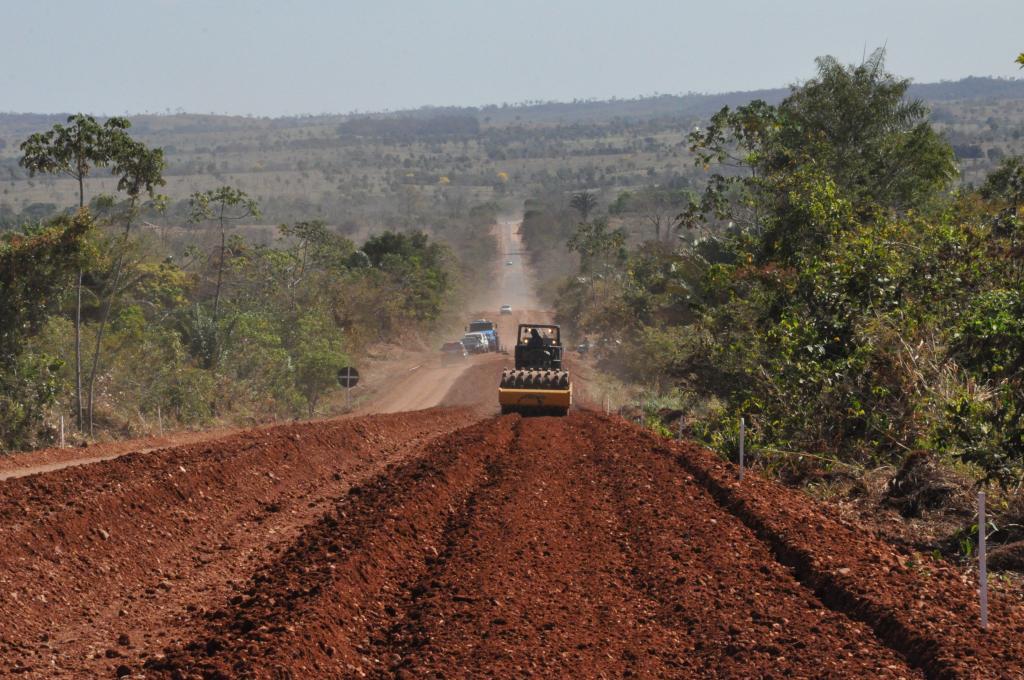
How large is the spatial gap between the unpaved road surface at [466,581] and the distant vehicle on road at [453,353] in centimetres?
4300

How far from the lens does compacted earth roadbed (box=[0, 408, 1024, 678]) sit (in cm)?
739

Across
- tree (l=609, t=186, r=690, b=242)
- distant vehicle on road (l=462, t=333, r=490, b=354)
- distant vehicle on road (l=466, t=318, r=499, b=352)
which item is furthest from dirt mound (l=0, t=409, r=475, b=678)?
tree (l=609, t=186, r=690, b=242)

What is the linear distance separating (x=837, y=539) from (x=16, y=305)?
21.5 m

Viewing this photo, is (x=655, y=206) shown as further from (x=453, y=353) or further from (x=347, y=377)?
(x=347, y=377)

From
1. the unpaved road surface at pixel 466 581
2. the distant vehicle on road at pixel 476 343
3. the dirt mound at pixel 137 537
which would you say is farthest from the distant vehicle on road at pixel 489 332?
the unpaved road surface at pixel 466 581

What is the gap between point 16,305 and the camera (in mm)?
25688

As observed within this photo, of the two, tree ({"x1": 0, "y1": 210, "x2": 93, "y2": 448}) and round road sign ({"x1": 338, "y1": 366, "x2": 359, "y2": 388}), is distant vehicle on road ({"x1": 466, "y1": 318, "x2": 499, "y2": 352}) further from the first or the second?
tree ({"x1": 0, "y1": 210, "x2": 93, "y2": 448})

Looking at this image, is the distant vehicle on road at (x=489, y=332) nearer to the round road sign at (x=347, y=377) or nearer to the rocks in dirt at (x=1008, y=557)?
the round road sign at (x=347, y=377)

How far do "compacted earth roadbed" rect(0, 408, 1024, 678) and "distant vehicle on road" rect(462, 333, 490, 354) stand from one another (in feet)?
150

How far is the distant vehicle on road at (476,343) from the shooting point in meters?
62.6

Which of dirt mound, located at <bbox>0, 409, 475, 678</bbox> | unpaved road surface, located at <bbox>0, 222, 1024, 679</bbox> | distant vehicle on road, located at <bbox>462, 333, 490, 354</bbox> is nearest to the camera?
unpaved road surface, located at <bbox>0, 222, 1024, 679</bbox>

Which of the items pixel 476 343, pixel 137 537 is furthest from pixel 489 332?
pixel 137 537

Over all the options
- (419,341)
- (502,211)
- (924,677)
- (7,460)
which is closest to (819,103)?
(7,460)

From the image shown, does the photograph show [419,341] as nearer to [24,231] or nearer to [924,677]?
[24,231]
